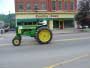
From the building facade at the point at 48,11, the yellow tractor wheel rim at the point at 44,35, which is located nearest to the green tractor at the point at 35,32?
the yellow tractor wheel rim at the point at 44,35

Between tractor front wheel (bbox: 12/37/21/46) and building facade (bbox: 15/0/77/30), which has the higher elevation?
building facade (bbox: 15/0/77/30)

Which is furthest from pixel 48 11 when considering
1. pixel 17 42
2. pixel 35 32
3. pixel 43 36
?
pixel 17 42

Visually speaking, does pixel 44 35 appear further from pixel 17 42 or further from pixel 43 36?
pixel 17 42

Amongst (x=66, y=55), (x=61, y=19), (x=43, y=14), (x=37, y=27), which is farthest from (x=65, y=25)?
(x=66, y=55)

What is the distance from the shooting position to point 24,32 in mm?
18531

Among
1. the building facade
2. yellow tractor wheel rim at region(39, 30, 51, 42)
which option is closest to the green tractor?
yellow tractor wheel rim at region(39, 30, 51, 42)

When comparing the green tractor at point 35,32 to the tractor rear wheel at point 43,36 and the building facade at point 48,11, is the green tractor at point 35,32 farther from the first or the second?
the building facade at point 48,11

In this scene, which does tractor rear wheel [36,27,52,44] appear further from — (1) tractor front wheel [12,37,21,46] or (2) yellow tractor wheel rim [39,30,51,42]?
(1) tractor front wheel [12,37,21,46]

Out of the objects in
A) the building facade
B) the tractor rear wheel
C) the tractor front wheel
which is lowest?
the tractor front wheel

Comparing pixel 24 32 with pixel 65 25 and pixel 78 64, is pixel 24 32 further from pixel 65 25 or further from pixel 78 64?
pixel 65 25

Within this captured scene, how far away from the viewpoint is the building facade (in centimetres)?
7162

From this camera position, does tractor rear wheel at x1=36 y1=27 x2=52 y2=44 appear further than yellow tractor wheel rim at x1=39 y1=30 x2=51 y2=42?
No

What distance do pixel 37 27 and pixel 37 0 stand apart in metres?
54.2

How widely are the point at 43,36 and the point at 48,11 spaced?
182 feet
